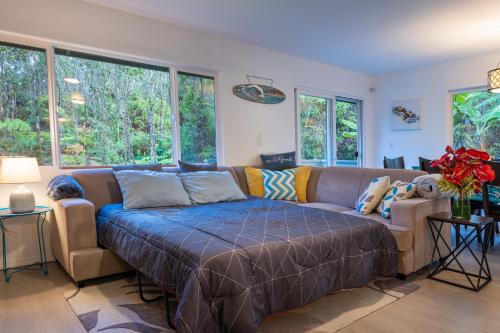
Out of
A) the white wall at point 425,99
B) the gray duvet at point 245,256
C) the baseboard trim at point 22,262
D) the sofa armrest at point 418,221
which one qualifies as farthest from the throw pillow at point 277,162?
the white wall at point 425,99

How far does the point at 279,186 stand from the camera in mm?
3664

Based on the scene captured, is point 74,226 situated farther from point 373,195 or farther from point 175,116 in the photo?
point 373,195

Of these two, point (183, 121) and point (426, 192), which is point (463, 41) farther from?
point (183, 121)

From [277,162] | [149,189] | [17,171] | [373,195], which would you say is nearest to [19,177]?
[17,171]

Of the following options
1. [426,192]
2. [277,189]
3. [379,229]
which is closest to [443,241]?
[426,192]

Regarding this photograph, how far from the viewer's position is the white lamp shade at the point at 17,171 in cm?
249

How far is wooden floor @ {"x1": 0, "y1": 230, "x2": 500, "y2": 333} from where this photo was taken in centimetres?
184

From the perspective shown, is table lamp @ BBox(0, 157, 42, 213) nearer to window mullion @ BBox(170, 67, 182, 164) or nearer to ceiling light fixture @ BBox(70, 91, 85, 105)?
ceiling light fixture @ BBox(70, 91, 85, 105)

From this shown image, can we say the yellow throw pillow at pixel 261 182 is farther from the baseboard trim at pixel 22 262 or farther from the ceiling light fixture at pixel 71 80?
the baseboard trim at pixel 22 262

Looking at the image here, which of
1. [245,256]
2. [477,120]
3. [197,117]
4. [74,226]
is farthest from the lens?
[477,120]

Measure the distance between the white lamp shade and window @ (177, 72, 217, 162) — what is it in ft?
5.23

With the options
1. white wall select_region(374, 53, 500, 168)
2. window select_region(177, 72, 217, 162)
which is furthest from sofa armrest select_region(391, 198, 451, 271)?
white wall select_region(374, 53, 500, 168)

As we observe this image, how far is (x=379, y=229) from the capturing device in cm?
221

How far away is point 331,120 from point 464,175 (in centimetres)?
344
